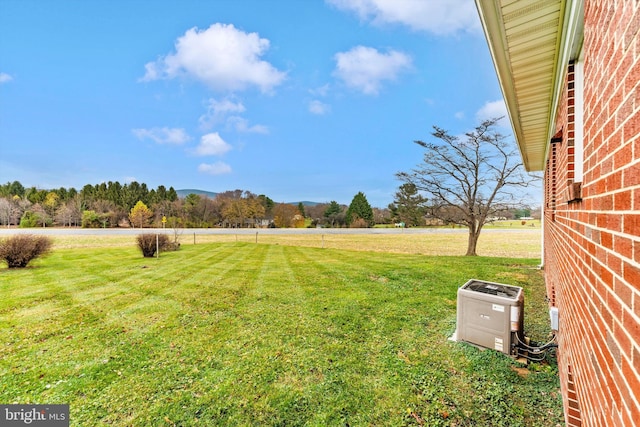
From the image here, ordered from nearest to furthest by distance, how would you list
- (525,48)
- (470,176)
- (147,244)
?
(525,48)
(147,244)
(470,176)

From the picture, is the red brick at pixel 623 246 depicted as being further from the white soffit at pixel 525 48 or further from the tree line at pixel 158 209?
the tree line at pixel 158 209

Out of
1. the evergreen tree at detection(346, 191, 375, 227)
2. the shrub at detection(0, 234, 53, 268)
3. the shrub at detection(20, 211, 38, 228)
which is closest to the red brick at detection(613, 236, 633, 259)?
the shrub at detection(0, 234, 53, 268)

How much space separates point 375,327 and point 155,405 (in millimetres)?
3150

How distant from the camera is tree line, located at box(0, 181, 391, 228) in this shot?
1435 inches

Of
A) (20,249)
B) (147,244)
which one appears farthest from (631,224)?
(147,244)


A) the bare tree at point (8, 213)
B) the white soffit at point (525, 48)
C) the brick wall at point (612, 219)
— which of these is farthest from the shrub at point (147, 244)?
the bare tree at point (8, 213)

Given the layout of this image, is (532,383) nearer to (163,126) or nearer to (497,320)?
(497,320)

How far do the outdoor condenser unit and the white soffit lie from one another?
2.49 m

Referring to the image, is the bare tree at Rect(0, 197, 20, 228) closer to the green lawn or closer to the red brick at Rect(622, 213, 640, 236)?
the green lawn

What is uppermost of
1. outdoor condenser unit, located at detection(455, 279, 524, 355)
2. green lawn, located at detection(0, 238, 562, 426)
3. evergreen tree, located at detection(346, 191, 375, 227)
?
evergreen tree, located at detection(346, 191, 375, 227)

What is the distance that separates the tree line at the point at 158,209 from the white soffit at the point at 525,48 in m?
35.6

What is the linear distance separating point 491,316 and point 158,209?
4667 centimetres

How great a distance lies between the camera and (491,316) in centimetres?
365

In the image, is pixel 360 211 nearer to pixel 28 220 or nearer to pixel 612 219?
pixel 28 220
